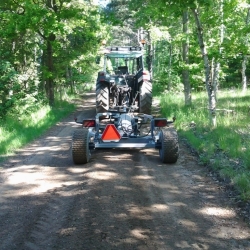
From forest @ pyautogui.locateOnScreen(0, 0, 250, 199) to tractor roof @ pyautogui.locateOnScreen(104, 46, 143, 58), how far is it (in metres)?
0.55

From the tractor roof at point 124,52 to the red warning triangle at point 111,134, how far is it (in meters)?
6.52

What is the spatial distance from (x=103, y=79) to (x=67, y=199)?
786cm

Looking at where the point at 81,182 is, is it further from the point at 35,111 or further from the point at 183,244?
the point at 35,111

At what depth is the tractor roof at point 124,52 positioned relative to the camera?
13328mm

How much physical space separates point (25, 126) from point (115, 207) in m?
8.57

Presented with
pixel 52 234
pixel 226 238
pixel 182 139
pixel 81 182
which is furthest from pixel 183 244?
pixel 182 139

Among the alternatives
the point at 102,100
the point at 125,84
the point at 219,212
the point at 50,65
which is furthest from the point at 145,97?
the point at 219,212

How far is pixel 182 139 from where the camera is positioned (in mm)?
9867

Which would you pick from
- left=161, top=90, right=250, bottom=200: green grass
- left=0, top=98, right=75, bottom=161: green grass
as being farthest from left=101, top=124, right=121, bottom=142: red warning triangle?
left=0, top=98, right=75, bottom=161: green grass

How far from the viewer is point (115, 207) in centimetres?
502

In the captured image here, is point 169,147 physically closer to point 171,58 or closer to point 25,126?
point 25,126

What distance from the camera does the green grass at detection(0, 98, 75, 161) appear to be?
9733mm

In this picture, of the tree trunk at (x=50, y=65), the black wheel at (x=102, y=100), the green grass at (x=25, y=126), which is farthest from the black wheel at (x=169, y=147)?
the tree trunk at (x=50, y=65)

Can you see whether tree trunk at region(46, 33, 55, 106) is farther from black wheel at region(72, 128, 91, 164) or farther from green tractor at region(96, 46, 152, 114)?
black wheel at region(72, 128, 91, 164)
